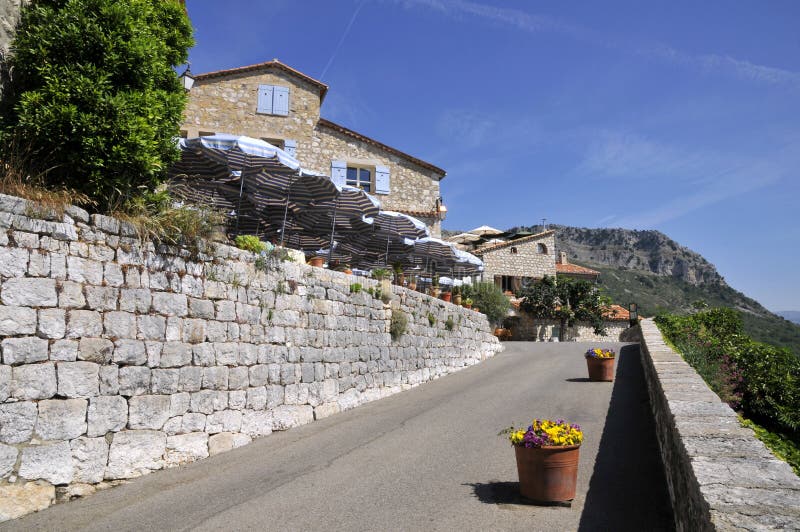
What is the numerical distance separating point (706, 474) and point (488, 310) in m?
26.8

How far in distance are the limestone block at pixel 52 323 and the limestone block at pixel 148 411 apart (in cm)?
113

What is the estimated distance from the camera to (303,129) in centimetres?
2203

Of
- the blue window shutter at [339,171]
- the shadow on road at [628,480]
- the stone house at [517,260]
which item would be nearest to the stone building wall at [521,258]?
the stone house at [517,260]

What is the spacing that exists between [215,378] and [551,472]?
447 centimetres

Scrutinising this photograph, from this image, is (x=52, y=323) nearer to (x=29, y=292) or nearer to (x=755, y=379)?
(x=29, y=292)

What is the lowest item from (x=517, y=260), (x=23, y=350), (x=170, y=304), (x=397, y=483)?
(x=397, y=483)

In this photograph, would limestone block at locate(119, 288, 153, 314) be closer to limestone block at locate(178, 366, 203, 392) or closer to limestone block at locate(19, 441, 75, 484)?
limestone block at locate(178, 366, 203, 392)

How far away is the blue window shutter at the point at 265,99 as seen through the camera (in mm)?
21406

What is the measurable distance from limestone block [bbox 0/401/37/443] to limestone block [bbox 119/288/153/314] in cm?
143

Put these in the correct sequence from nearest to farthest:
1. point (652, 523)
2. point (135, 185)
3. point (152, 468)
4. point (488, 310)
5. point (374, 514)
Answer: point (652, 523)
point (374, 514)
point (152, 468)
point (135, 185)
point (488, 310)

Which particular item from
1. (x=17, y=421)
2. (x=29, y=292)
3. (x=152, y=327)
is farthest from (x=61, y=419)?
(x=152, y=327)

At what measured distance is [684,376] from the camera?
734cm

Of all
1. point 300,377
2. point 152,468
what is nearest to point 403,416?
point 300,377

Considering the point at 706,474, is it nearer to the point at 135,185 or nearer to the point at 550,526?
the point at 550,526
